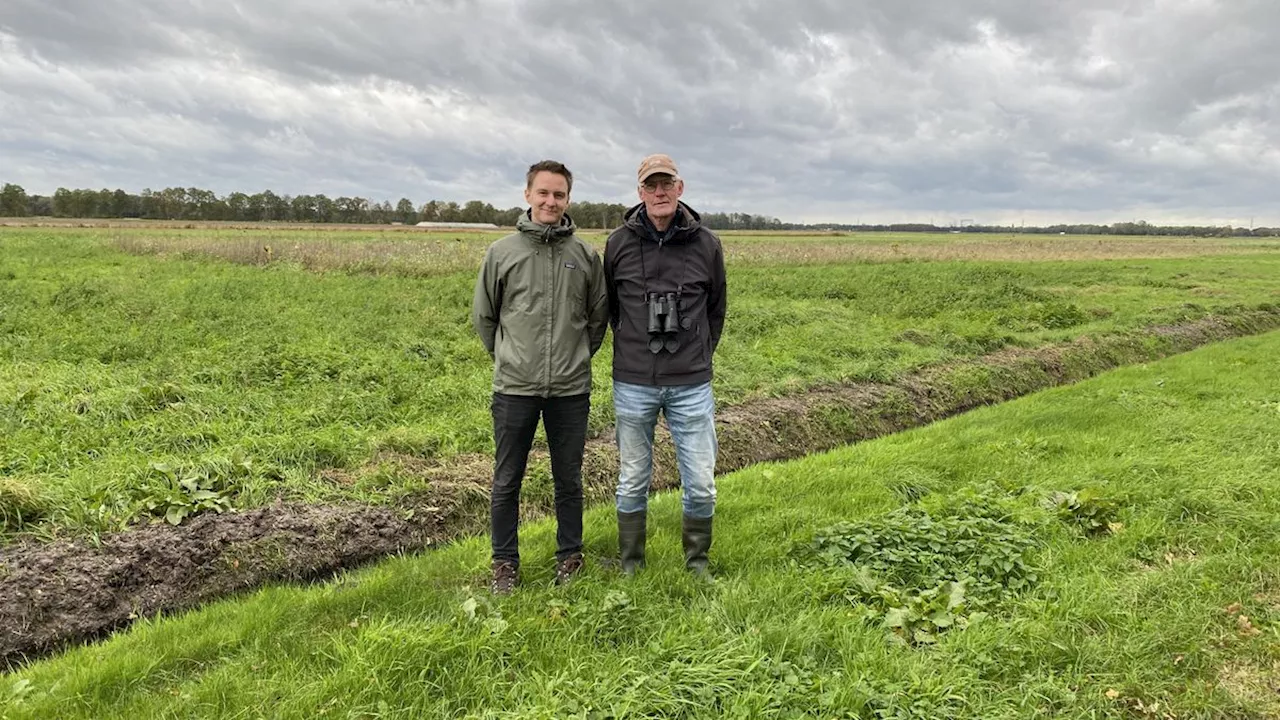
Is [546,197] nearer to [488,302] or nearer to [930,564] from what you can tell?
[488,302]

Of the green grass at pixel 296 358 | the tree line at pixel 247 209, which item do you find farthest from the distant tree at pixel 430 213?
the green grass at pixel 296 358

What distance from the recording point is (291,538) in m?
5.14

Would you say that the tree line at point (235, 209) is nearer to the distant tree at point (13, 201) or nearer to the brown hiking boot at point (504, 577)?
the distant tree at point (13, 201)

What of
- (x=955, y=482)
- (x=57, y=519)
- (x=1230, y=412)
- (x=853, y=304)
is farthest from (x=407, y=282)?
(x=1230, y=412)

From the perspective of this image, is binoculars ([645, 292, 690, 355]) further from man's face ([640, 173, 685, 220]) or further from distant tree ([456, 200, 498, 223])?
distant tree ([456, 200, 498, 223])

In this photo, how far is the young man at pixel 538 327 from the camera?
12.5 feet

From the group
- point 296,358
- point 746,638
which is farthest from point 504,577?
point 296,358

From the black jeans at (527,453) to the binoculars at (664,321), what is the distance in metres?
0.54

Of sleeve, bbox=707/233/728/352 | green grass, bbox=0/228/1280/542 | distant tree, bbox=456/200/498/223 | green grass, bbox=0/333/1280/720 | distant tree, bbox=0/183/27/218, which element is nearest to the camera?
green grass, bbox=0/333/1280/720

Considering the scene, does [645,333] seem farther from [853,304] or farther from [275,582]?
[853,304]

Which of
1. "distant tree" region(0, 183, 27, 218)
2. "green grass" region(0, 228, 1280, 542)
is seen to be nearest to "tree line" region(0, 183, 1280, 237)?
"distant tree" region(0, 183, 27, 218)

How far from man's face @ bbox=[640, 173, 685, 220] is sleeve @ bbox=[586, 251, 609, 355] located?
1.47ft

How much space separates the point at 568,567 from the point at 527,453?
0.82 meters

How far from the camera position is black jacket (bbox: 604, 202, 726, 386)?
3.94 meters
